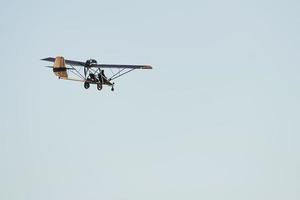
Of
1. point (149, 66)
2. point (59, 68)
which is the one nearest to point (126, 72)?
point (149, 66)

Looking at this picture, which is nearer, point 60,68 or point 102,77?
point 60,68

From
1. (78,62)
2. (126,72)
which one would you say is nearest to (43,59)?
(78,62)

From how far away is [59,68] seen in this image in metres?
80.9

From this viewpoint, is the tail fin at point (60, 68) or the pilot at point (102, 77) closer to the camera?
the tail fin at point (60, 68)

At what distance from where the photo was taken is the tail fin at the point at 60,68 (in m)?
80.7

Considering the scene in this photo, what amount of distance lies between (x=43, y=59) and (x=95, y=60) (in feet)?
22.0

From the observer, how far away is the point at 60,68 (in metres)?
80.9

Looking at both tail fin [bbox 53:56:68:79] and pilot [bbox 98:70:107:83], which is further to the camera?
pilot [bbox 98:70:107:83]

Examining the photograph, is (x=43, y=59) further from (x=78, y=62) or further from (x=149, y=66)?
(x=149, y=66)

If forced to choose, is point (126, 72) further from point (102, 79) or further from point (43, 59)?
point (43, 59)

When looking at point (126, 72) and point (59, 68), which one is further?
point (126, 72)

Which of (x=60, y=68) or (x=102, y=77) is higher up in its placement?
(x=60, y=68)

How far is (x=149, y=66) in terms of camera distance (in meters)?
83.9

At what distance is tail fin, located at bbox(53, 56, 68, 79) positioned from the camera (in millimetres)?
80688
